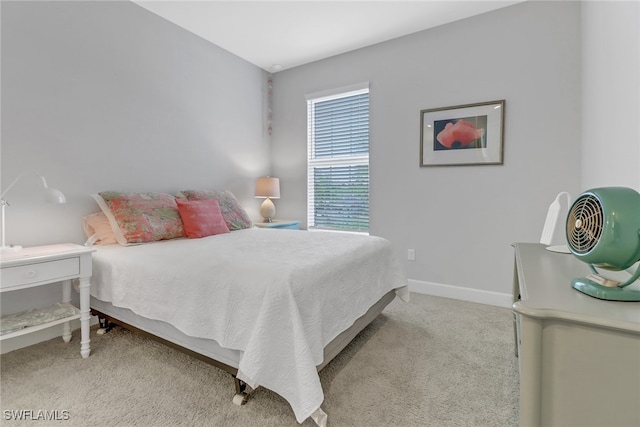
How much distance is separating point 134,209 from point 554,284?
101 inches

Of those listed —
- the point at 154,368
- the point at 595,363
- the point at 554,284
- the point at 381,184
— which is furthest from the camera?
the point at 381,184

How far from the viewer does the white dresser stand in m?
0.65

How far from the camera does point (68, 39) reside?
7.21 feet

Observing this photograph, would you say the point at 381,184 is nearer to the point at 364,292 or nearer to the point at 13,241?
the point at 364,292

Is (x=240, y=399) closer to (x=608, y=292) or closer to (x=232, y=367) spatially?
(x=232, y=367)

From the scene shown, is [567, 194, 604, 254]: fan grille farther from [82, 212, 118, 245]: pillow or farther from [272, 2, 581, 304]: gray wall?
[82, 212, 118, 245]: pillow

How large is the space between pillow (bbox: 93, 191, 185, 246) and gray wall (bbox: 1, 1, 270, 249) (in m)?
0.27

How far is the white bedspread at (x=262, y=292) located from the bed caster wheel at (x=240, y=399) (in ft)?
0.70

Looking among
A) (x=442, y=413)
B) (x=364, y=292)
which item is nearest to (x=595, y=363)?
(x=442, y=413)

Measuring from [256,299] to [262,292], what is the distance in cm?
4

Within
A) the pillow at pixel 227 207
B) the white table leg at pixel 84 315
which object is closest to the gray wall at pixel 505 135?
the pillow at pixel 227 207

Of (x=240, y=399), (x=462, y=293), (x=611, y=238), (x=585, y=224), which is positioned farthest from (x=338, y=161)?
(x=611, y=238)

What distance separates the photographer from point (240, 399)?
145 centimetres

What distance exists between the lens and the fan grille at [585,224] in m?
0.79
